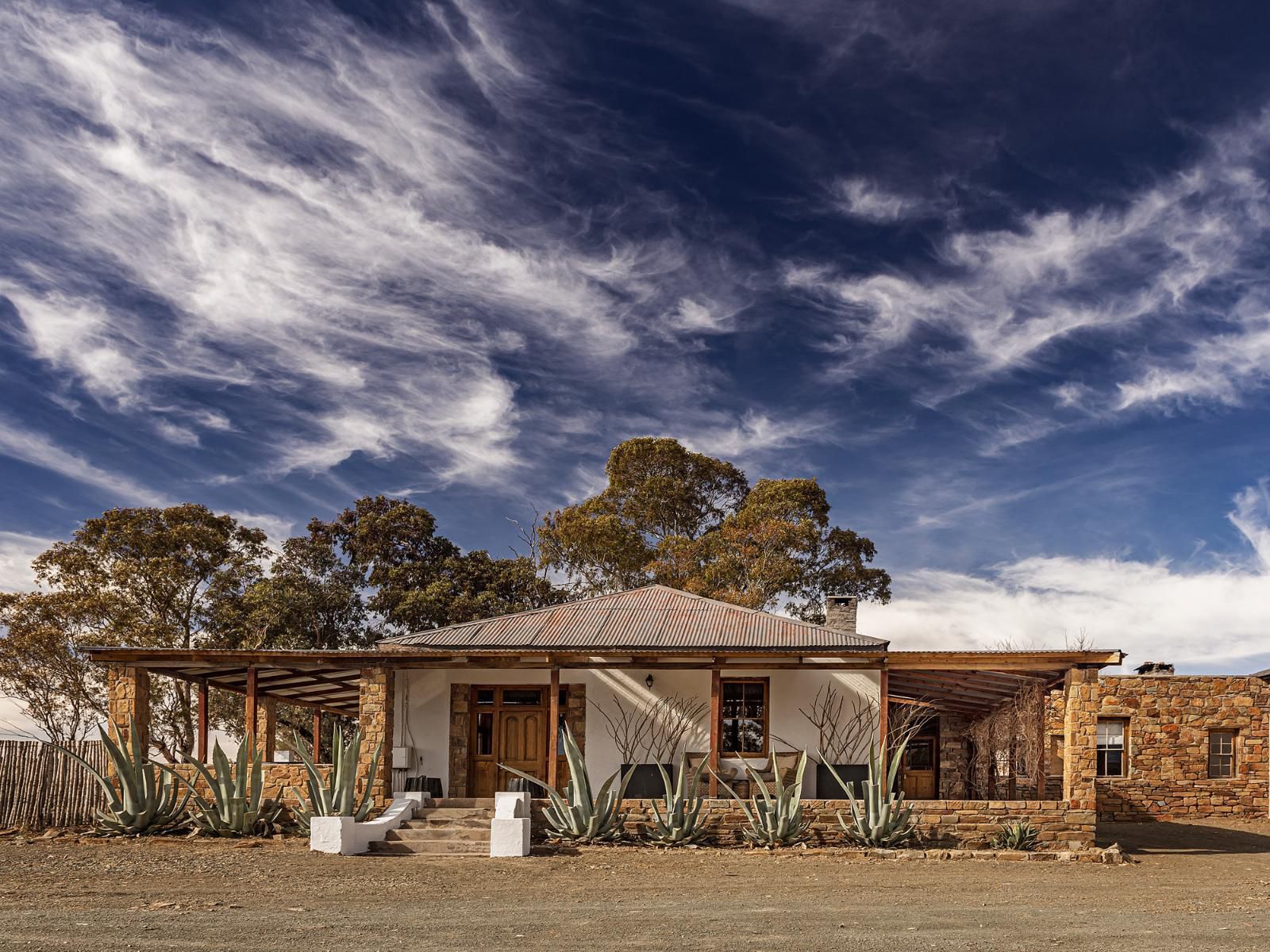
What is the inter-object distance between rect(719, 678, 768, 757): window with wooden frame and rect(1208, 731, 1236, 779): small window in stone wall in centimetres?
1094

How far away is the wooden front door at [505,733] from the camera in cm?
1806

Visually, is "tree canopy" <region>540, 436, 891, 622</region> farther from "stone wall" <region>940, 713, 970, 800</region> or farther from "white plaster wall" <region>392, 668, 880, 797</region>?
"white plaster wall" <region>392, 668, 880, 797</region>

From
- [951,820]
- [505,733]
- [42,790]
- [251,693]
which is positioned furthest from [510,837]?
[42,790]

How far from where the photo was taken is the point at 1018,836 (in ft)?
48.3

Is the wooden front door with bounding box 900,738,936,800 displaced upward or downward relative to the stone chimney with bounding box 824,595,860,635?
downward

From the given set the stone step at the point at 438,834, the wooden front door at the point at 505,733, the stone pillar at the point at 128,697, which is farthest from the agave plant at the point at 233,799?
the wooden front door at the point at 505,733

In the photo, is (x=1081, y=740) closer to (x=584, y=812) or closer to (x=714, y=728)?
(x=714, y=728)

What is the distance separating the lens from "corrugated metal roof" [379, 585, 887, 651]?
16.7 m

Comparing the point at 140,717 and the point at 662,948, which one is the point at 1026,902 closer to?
the point at 662,948

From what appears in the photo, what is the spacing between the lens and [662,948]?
7770 millimetres

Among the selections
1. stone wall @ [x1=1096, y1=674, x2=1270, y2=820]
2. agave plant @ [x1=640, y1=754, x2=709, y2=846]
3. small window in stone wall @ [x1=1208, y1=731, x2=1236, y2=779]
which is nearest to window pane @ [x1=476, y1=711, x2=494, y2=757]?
agave plant @ [x1=640, y1=754, x2=709, y2=846]

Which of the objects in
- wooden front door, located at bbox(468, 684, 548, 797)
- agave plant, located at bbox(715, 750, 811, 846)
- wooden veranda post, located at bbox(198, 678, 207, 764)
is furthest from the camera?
wooden front door, located at bbox(468, 684, 548, 797)

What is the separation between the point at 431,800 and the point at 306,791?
168 centimetres

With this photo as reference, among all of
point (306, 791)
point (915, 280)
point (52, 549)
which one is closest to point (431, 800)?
point (306, 791)
